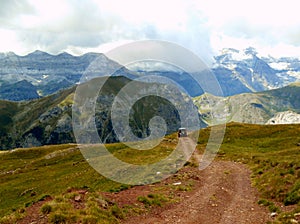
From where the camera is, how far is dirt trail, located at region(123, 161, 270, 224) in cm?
2172

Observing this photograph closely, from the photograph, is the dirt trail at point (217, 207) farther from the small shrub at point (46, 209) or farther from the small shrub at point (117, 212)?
the small shrub at point (46, 209)

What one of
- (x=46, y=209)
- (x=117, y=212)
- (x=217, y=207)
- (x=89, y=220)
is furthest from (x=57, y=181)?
(x=89, y=220)

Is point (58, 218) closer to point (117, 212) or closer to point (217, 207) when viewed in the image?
point (117, 212)

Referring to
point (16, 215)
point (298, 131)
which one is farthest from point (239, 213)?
point (298, 131)

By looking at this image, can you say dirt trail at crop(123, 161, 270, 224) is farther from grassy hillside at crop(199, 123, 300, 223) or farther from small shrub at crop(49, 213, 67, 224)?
small shrub at crop(49, 213, 67, 224)

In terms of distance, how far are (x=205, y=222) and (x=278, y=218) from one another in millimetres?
4909

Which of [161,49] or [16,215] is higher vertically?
[161,49]

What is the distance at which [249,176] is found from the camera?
37281 millimetres

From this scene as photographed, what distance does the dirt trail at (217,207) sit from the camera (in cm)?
2172

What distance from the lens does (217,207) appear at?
24719 mm

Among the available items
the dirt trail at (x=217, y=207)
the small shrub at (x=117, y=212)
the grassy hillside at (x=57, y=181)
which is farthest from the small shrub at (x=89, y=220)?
the grassy hillside at (x=57, y=181)

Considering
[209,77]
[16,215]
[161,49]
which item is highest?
[161,49]

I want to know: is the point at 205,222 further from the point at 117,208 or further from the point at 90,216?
the point at 90,216

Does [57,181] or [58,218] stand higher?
[58,218]
